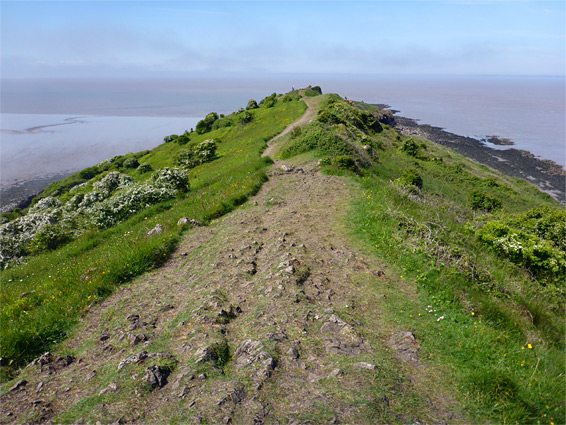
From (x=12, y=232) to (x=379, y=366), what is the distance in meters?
33.5

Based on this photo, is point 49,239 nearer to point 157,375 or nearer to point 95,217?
point 95,217

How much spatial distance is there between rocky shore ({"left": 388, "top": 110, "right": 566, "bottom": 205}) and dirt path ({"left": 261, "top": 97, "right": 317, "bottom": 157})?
44194 millimetres

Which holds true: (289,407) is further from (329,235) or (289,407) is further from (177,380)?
(329,235)

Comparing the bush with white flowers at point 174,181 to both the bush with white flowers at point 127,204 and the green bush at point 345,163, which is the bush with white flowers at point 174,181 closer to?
the bush with white flowers at point 127,204

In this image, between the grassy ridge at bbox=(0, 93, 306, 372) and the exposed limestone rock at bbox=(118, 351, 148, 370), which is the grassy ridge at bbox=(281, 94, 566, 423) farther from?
the grassy ridge at bbox=(0, 93, 306, 372)

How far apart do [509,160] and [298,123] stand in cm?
6037

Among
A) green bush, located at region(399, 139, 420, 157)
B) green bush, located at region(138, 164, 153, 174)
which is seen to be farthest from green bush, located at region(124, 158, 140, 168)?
green bush, located at region(399, 139, 420, 157)

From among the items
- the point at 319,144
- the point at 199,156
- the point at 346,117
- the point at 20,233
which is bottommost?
the point at 20,233

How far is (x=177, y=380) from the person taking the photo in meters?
5.45

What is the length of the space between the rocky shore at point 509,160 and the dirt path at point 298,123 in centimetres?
4419

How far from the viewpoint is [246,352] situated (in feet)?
19.8

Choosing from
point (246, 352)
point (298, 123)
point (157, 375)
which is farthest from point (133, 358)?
point (298, 123)

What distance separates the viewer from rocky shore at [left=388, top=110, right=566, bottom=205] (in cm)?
6275

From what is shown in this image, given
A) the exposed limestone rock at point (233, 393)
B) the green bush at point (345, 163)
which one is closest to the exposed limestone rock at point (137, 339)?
the exposed limestone rock at point (233, 393)
